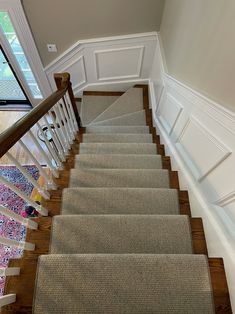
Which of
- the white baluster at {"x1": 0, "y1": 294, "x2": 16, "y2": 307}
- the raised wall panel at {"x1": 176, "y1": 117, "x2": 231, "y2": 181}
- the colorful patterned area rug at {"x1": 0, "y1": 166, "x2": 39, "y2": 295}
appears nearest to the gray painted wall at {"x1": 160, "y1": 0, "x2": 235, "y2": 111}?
the raised wall panel at {"x1": 176, "y1": 117, "x2": 231, "y2": 181}

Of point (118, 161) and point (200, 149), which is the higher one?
point (118, 161)

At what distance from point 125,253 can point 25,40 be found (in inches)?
120

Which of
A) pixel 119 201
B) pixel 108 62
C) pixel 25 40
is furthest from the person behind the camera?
pixel 108 62

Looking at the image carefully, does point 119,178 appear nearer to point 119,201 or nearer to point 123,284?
point 119,201

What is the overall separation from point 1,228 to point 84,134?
Result: 1.56 m

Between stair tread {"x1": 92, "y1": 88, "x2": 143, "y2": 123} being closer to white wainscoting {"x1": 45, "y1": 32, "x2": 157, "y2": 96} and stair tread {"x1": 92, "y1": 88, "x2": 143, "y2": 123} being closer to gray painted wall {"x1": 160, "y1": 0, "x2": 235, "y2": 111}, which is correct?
white wainscoting {"x1": 45, "y1": 32, "x2": 157, "y2": 96}

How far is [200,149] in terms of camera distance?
1.44 m

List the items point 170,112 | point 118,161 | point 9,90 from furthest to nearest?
1. point 9,90
2. point 170,112
3. point 118,161

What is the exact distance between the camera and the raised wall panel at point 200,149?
3.97ft

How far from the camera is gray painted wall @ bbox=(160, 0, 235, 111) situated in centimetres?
109

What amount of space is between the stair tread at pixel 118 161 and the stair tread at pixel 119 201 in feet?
1.51

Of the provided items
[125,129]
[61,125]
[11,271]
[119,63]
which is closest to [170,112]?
[125,129]

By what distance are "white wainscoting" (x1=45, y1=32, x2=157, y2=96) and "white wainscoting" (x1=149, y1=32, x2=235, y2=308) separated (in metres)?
1.46

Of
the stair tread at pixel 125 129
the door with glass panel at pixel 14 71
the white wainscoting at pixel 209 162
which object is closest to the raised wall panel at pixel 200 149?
the white wainscoting at pixel 209 162
